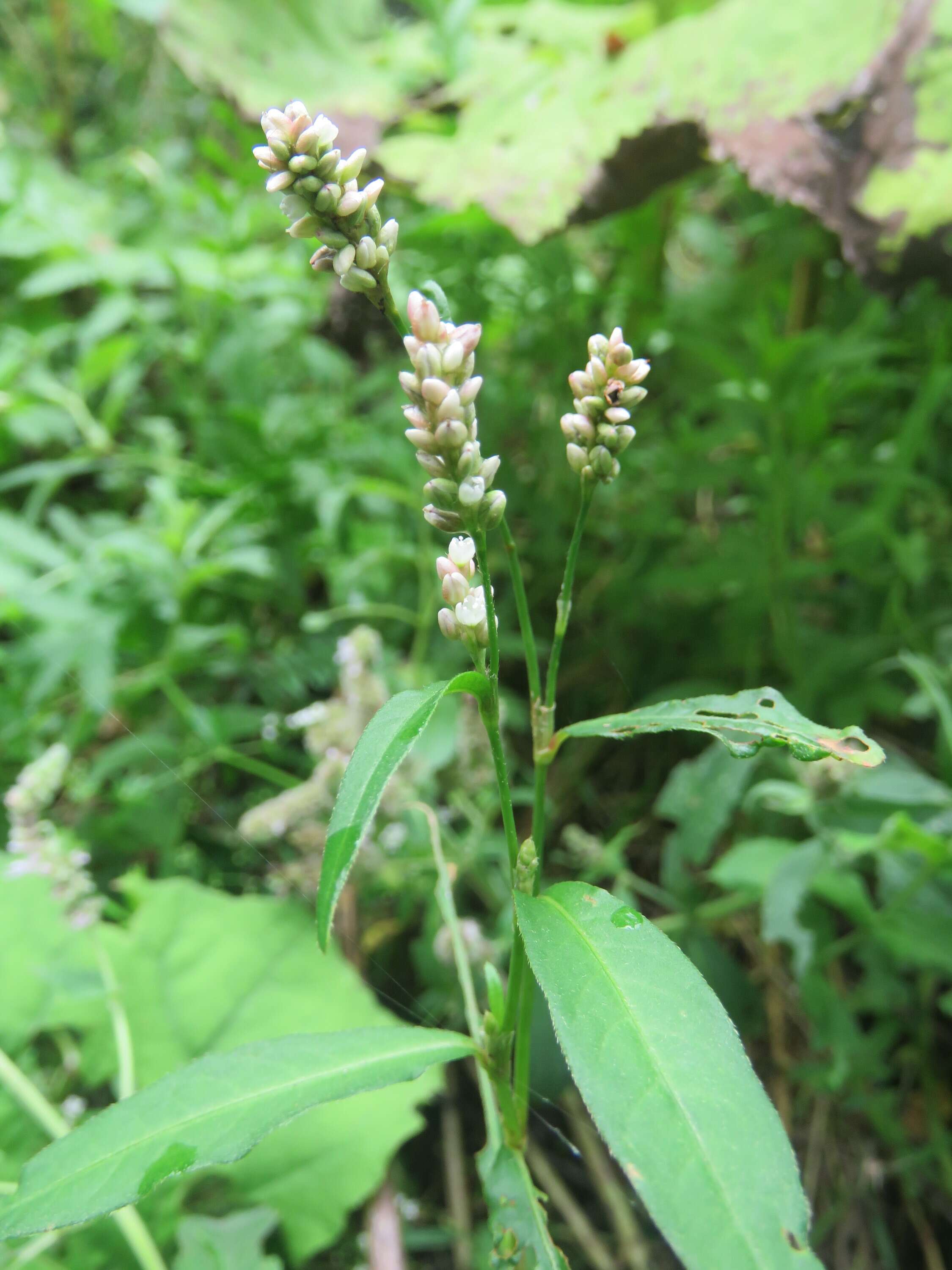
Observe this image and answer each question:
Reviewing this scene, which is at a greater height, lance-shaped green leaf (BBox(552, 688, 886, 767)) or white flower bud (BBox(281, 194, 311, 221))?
white flower bud (BBox(281, 194, 311, 221))

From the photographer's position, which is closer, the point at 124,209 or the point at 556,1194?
the point at 556,1194

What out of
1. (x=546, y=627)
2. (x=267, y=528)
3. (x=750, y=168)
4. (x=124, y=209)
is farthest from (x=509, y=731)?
(x=124, y=209)

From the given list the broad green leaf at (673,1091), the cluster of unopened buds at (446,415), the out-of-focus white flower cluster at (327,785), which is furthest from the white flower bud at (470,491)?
the out-of-focus white flower cluster at (327,785)

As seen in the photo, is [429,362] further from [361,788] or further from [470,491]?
[361,788]

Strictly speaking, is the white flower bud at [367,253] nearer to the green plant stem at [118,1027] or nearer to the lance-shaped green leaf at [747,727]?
the lance-shaped green leaf at [747,727]

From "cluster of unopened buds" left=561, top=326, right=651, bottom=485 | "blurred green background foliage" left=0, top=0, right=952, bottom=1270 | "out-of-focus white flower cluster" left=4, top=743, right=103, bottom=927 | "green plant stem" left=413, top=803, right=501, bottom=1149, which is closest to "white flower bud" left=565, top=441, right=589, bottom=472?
"cluster of unopened buds" left=561, top=326, right=651, bottom=485

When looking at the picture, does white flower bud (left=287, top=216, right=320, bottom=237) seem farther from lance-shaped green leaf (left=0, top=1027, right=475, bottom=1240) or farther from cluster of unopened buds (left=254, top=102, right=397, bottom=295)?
lance-shaped green leaf (left=0, top=1027, right=475, bottom=1240)

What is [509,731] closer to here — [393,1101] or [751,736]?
[393,1101]
